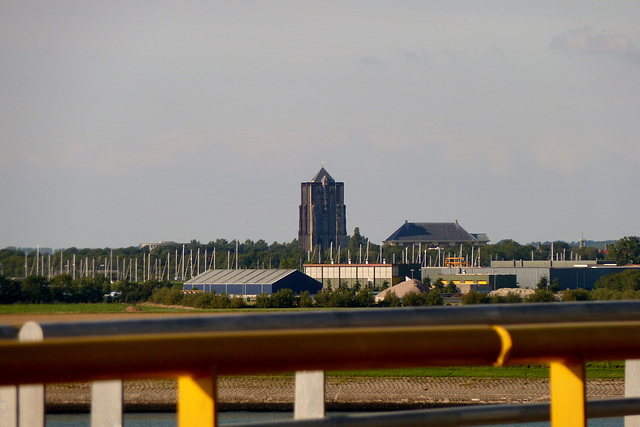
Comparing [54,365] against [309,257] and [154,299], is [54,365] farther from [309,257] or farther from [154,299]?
[309,257]

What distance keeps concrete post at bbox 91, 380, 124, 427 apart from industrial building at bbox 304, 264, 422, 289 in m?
75.8

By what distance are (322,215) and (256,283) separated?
106m

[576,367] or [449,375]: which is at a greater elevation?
[576,367]

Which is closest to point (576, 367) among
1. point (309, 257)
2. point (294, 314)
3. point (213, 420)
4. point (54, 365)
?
point (294, 314)

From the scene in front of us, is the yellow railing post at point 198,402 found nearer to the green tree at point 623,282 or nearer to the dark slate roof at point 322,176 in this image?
the green tree at point 623,282

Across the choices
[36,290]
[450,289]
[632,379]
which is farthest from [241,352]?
[450,289]

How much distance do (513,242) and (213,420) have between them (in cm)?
14986

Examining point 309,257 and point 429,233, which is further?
point 429,233

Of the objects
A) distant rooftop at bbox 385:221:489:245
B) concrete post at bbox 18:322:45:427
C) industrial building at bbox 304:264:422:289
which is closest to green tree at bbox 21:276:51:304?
industrial building at bbox 304:264:422:289

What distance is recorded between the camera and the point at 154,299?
6019cm

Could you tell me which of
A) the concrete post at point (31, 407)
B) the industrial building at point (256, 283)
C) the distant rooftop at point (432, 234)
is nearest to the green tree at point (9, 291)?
the industrial building at point (256, 283)

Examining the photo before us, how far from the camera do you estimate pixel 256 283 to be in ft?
250

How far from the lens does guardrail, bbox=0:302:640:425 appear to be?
1.55m

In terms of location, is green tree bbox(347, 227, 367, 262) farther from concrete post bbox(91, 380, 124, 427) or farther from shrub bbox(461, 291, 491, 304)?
concrete post bbox(91, 380, 124, 427)
